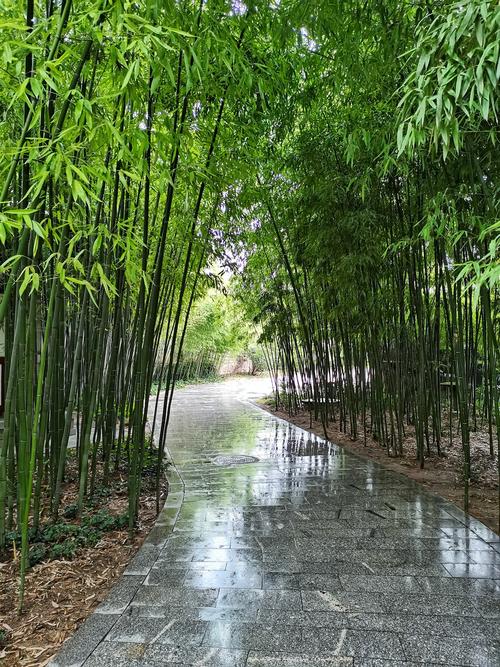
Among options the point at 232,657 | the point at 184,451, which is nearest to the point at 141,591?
the point at 232,657

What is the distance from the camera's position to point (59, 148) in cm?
141

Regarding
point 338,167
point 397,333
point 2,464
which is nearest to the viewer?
point 2,464

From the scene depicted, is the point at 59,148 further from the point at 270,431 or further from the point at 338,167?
the point at 270,431

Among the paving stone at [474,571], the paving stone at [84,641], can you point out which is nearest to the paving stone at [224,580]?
the paving stone at [84,641]

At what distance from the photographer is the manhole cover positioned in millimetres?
4285

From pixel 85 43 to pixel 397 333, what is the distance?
11.5 ft

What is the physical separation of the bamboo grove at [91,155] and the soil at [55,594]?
0.17 m

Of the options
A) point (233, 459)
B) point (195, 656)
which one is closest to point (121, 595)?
point (195, 656)

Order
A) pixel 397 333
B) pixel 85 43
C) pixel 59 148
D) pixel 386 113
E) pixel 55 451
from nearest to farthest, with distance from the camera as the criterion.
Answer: pixel 59 148 < pixel 85 43 < pixel 55 451 < pixel 386 113 < pixel 397 333

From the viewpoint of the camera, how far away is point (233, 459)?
14.6 feet

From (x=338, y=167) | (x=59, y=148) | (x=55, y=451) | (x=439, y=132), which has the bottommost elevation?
(x=55, y=451)

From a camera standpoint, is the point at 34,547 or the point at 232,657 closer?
the point at 232,657

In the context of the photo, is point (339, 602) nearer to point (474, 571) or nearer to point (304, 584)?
point (304, 584)

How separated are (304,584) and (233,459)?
2.59m
